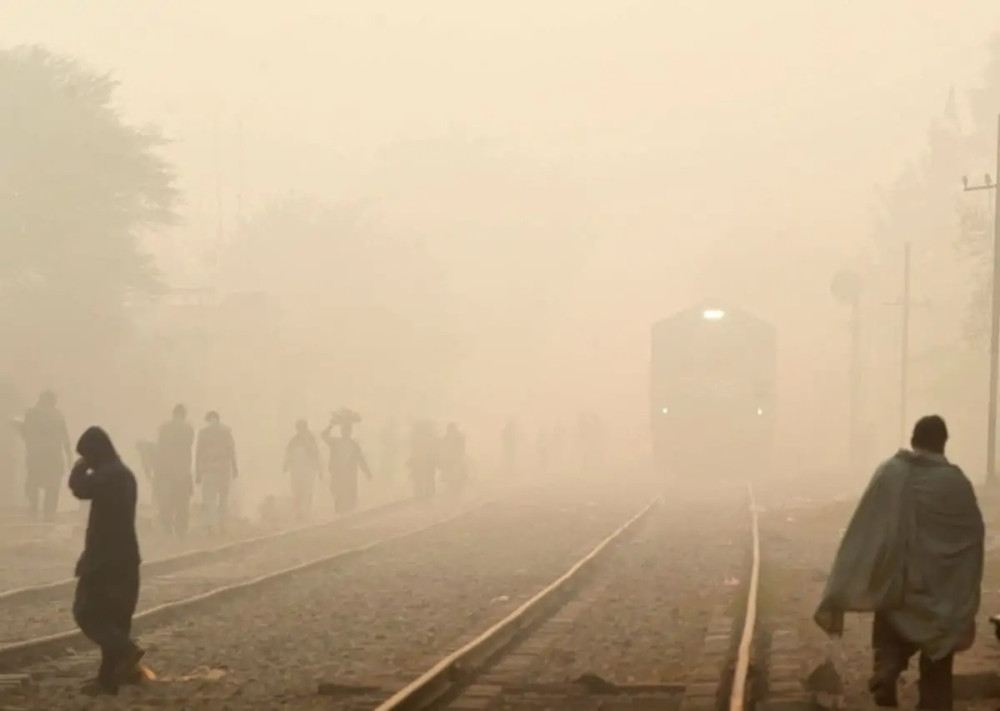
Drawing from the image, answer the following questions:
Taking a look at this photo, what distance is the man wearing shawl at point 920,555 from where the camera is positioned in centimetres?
884

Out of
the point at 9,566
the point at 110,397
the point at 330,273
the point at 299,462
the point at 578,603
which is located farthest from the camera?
the point at 330,273

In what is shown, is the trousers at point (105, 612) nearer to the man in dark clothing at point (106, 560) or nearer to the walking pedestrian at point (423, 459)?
the man in dark clothing at point (106, 560)

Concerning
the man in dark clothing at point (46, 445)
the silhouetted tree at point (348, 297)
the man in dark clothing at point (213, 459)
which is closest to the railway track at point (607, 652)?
the man in dark clothing at point (213, 459)

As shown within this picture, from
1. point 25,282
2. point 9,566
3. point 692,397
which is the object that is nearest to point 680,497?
point 692,397

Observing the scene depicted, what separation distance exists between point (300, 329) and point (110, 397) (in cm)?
2176

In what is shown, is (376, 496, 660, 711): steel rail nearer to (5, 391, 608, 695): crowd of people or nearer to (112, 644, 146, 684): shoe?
(112, 644, 146, 684): shoe

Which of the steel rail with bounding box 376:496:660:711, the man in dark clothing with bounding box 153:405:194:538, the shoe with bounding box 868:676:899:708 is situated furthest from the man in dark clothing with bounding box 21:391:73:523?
the shoe with bounding box 868:676:899:708

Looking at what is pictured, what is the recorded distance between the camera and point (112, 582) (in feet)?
34.3

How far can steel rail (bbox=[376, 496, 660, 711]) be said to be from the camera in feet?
31.4

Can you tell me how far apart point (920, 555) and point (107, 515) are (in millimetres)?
5105

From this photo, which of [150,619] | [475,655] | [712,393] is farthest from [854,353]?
[475,655]

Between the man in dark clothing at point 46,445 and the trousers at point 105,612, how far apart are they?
13.6m

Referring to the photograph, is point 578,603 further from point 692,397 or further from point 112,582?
point 692,397

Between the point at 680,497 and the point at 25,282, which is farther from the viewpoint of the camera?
the point at 680,497
